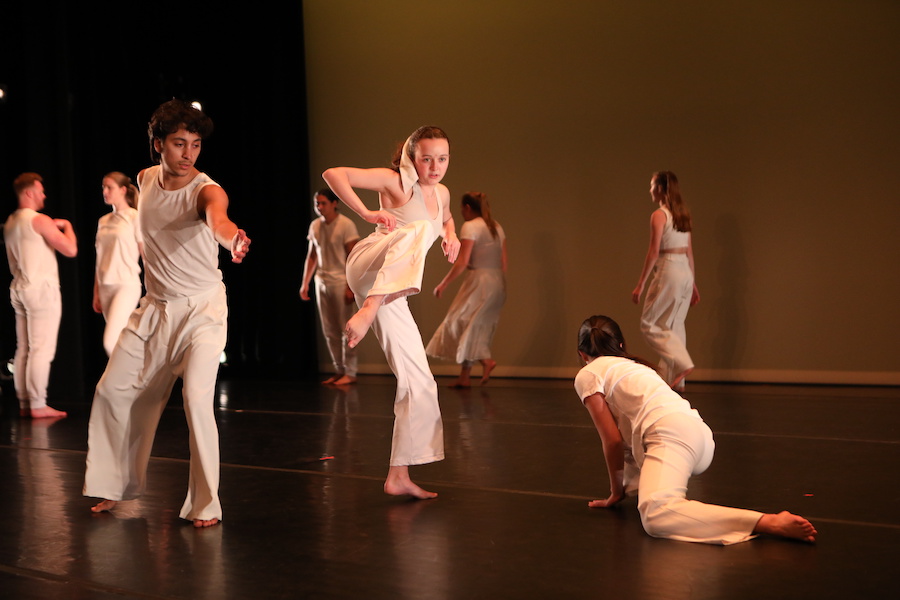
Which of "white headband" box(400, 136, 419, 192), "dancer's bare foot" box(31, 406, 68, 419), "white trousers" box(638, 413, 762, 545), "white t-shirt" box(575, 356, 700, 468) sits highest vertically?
"white headband" box(400, 136, 419, 192)

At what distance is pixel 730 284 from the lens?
727 centimetres

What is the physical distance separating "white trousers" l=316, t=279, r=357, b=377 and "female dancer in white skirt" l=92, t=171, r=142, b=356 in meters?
1.85

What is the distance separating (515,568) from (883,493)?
1.60m

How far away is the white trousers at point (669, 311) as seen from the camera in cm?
631

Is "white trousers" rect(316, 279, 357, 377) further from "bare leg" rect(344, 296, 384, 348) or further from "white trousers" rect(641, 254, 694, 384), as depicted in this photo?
"bare leg" rect(344, 296, 384, 348)

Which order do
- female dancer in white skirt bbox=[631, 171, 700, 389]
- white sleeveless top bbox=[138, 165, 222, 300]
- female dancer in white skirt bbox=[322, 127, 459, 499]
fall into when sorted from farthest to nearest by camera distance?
1. female dancer in white skirt bbox=[631, 171, 700, 389]
2. female dancer in white skirt bbox=[322, 127, 459, 499]
3. white sleeveless top bbox=[138, 165, 222, 300]

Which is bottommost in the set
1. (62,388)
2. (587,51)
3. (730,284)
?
(62,388)

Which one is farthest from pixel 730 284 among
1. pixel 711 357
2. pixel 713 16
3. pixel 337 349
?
pixel 337 349

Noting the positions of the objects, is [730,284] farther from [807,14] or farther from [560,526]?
[560,526]

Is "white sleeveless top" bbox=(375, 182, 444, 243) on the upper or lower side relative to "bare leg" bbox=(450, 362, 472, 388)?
upper

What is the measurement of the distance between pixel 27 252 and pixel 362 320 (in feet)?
12.7

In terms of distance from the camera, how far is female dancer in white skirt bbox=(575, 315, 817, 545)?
9.02ft

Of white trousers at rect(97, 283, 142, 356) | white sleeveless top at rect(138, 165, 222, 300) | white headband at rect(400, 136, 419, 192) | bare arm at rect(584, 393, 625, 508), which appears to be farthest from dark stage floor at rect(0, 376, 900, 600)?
white headband at rect(400, 136, 419, 192)

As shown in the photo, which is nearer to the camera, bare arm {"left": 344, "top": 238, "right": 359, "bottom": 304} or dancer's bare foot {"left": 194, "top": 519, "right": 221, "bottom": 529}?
dancer's bare foot {"left": 194, "top": 519, "right": 221, "bottom": 529}
